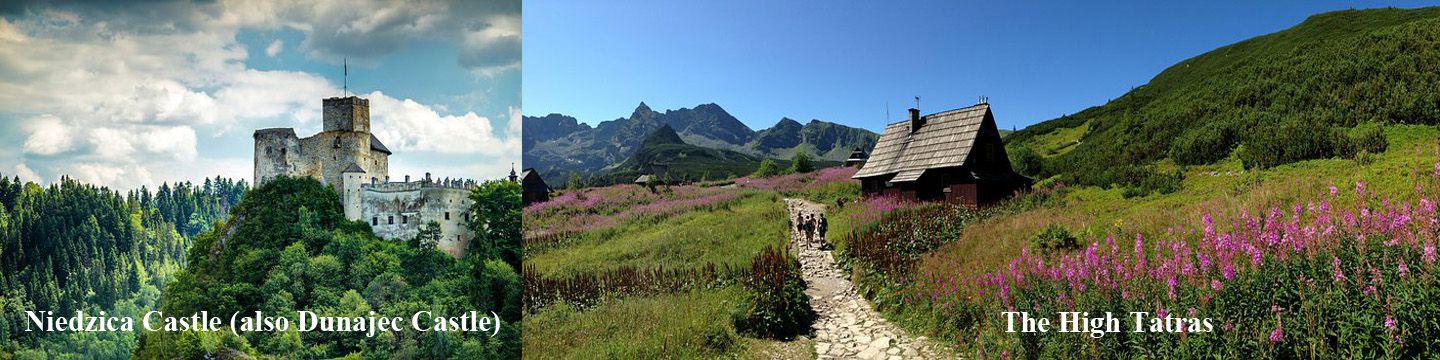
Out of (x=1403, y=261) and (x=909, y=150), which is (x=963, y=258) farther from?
(x=909, y=150)

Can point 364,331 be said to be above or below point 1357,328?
below

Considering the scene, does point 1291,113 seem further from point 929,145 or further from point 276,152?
point 276,152

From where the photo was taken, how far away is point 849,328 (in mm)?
10641

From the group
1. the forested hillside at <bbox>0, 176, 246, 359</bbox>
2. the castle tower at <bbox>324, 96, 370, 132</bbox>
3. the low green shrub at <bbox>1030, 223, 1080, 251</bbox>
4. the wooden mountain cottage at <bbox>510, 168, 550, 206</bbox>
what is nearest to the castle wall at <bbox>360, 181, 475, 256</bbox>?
the castle tower at <bbox>324, 96, 370, 132</bbox>

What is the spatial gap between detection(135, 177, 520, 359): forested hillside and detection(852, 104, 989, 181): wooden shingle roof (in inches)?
1057

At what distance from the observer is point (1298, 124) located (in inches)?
734

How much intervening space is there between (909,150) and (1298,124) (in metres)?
14.4

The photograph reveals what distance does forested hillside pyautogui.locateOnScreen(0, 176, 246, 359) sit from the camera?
82.8m

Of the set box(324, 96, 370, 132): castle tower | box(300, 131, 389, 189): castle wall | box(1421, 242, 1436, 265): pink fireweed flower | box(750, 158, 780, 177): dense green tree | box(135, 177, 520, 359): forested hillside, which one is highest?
box(324, 96, 370, 132): castle tower

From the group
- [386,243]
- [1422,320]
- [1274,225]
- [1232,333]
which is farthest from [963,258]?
[386,243]

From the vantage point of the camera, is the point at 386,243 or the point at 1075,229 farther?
the point at 386,243

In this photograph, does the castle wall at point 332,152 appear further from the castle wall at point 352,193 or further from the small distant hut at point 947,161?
the small distant hut at point 947,161

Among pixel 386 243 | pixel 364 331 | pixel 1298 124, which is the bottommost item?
pixel 364 331

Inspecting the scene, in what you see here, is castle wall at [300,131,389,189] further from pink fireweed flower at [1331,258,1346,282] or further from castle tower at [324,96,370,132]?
pink fireweed flower at [1331,258,1346,282]
